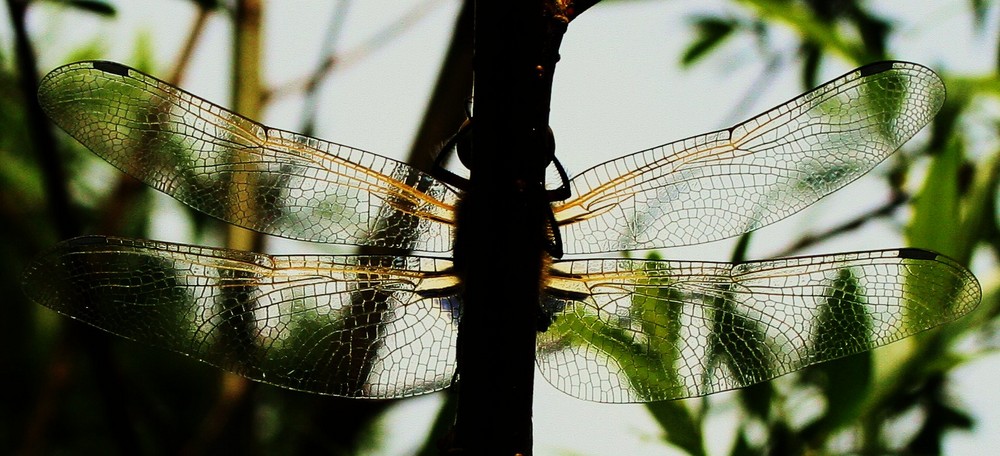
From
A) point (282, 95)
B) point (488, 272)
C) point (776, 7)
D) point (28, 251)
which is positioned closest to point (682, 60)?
point (776, 7)

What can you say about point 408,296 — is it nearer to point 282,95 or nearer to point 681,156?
point 681,156

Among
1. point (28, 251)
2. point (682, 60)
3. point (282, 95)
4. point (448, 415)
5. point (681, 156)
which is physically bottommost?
point (448, 415)

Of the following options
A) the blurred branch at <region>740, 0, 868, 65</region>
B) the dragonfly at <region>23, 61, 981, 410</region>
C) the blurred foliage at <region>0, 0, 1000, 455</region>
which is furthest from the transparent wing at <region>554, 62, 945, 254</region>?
the blurred branch at <region>740, 0, 868, 65</region>

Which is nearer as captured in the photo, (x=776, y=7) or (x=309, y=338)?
(x=309, y=338)

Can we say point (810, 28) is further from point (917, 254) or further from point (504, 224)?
point (504, 224)

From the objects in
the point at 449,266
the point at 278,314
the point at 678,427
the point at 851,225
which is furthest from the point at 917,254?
the point at 851,225

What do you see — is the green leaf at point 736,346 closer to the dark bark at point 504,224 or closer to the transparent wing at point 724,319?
the transparent wing at point 724,319

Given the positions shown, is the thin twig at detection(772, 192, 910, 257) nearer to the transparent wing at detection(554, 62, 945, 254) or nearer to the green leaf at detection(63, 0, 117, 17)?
the transparent wing at detection(554, 62, 945, 254)
